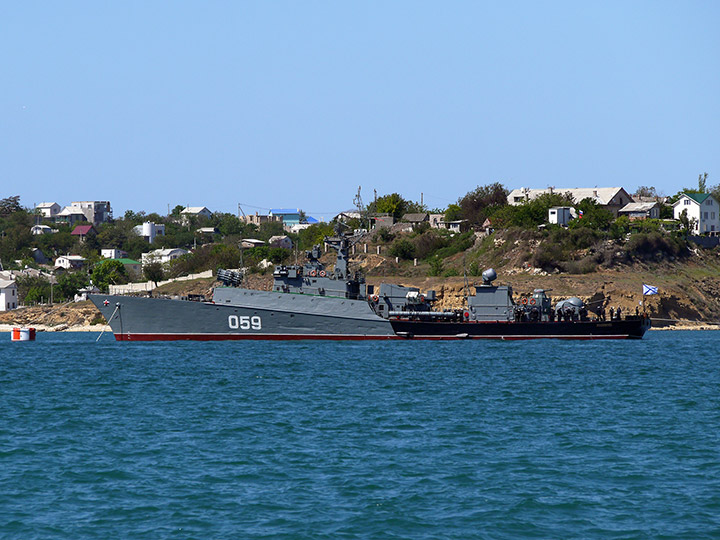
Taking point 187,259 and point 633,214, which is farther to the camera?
point 187,259

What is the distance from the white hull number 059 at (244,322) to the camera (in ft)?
196

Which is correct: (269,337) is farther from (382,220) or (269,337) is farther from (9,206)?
(9,206)

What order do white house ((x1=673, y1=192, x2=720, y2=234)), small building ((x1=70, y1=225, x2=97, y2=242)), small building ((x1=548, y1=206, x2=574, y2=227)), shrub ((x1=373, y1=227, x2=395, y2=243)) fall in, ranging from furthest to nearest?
small building ((x1=70, y1=225, x2=97, y2=242)) → shrub ((x1=373, y1=227, x2=395, y2=243)) → white house ((x1=673, y1=192, x2=720, y2=234)) → small building ((x1=548, y1=206, x2=574, y2=227))

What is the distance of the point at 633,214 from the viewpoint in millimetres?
115375

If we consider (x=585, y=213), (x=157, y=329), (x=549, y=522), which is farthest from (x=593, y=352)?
(x=585, y=213)

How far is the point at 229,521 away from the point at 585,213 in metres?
98.0

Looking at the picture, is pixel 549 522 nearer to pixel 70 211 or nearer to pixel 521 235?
pixel 521 235

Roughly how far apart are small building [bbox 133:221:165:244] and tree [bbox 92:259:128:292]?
45.3 m

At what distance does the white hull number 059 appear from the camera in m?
59.7

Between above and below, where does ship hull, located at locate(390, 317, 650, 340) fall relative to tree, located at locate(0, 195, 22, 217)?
below

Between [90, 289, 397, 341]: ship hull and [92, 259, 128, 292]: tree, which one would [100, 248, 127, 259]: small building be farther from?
[90, 289, 397, 341]: ship hull

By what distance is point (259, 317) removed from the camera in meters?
59.7

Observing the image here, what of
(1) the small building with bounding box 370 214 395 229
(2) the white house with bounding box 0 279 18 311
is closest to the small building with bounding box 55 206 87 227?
(2) the white house with bounding box 0 279 18 311

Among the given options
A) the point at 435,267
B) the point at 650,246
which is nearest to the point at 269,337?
the point at 435,267
